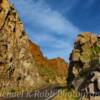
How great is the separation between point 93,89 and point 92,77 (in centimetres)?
201

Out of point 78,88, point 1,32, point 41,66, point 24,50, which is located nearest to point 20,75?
point 24,50

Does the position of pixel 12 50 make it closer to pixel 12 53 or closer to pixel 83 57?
pixel 12 53

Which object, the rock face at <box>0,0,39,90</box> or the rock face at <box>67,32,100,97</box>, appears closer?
the rock face at <box>67,32,100,97</box>

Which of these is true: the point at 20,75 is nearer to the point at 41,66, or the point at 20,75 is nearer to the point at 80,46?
the point at 80,46

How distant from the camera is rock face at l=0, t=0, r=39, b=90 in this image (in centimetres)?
9119

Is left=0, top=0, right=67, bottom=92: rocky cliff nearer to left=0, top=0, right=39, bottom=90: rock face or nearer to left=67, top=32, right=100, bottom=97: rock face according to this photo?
left=0, top=0, right=39, bottom=90: rock face

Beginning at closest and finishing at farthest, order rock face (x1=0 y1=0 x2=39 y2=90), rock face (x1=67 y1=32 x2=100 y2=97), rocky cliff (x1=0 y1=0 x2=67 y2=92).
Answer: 1. rock face (x1=67 y1=32 x2=100 y2=97)
2. rocky cliff (x1=0 y1=0 x2=67 y2=92)
3. rock face (x1=0 y1=0 x2=39 y2=90)

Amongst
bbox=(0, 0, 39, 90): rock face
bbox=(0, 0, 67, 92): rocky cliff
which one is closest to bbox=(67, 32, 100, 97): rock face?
bbox=(0, 0, 67, 92): rocky cliff

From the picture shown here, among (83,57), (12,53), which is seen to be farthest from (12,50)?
(83,57)

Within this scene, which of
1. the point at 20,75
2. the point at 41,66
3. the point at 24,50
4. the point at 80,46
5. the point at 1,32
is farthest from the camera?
the point at 41,66

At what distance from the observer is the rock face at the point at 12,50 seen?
9119 centimetres

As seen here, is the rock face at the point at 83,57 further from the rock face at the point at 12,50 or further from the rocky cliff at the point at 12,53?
the rock face at the point at 12,50

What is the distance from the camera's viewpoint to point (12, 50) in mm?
100188

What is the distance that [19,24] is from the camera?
115 m
